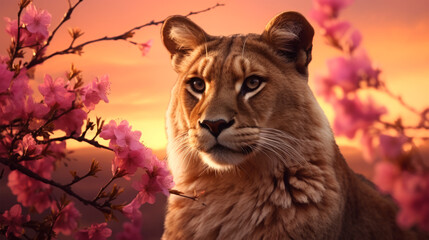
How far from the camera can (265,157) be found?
3.54 metres

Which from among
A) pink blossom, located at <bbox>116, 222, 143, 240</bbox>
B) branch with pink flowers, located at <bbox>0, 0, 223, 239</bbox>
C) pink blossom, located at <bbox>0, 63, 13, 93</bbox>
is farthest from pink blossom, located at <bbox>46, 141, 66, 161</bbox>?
pink blossom, located at <bbox>116, 222, 143, 240</bbox>

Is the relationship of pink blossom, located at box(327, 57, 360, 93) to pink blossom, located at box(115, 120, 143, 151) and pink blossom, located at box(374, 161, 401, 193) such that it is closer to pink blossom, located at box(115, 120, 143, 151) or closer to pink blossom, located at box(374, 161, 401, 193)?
pink blossom, located at box(374, 161, 401, 193)

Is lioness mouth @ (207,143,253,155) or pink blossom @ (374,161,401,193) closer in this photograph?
pink blossom @ (374,161,401,193)

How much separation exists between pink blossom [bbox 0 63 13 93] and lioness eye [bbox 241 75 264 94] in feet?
6.02

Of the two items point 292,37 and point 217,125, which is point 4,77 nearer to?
point 217,125

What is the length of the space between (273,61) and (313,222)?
1.28 m

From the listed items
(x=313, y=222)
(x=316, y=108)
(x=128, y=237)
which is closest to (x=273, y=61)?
(x=316, y=108)

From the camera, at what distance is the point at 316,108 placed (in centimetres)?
374

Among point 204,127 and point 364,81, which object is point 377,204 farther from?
point 364,81

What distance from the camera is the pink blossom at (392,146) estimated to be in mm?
1479

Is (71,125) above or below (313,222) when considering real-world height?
above

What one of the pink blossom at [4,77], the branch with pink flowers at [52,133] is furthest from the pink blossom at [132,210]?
the pink blossom at [4,77]

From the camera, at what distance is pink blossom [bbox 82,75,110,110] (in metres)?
2.54

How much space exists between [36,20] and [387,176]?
1.94 meters
